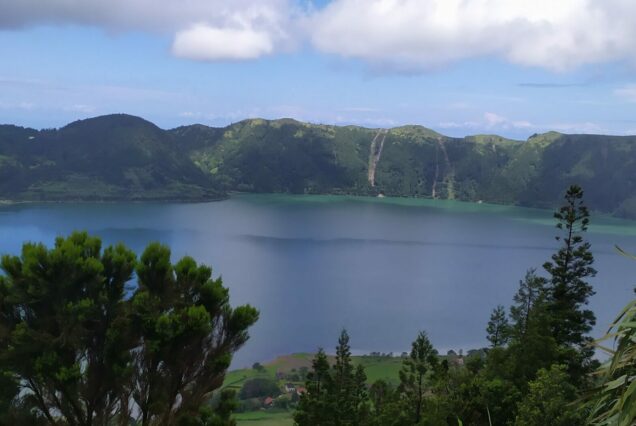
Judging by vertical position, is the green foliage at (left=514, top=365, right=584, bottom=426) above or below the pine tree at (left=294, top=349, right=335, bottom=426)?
above

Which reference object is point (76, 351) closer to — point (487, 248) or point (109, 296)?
point (109, 296)

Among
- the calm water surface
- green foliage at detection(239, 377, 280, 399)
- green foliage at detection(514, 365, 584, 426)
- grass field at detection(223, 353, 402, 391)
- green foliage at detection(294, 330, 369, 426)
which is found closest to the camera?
green foliage at detection(514, 365, 584, 426)

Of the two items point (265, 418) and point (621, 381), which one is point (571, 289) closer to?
point (621, 381)

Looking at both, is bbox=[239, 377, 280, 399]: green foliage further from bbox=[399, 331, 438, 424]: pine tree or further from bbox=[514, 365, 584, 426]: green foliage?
bbox=[514, 365, 584, 426]: green foliage

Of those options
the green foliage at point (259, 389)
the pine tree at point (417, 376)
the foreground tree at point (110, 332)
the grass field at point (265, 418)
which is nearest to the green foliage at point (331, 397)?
the pine tree at point (417, 376)

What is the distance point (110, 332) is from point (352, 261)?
10269 cm

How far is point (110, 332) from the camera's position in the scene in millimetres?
13195

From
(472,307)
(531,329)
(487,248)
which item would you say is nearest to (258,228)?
(487,248)

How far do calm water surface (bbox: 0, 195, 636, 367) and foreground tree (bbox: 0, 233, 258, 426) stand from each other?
51431 mm

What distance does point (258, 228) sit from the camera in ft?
511

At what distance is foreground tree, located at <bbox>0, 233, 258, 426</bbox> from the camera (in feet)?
42.4

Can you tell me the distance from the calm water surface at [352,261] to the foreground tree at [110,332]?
169 feet

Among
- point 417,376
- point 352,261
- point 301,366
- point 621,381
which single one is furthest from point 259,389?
point 352,261

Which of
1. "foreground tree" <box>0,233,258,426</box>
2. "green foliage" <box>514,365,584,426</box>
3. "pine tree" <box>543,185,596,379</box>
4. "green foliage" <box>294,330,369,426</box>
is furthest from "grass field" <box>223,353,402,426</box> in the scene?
"green foliage" <box>514,365,584,426</box>
